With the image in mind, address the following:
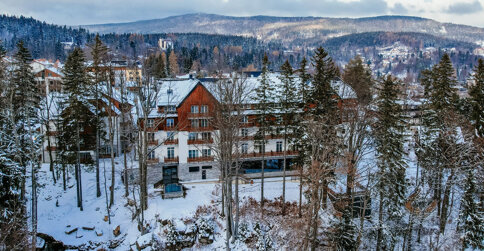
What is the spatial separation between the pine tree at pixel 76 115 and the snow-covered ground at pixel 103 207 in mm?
1595

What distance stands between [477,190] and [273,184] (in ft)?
58.5

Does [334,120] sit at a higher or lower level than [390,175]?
higher

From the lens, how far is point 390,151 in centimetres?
2538

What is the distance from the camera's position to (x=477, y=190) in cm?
2641

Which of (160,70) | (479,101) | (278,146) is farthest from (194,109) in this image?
(160,70)

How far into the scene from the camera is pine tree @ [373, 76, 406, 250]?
82.3 ft

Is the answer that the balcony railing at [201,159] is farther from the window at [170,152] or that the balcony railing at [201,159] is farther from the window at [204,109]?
the window at [204,109]

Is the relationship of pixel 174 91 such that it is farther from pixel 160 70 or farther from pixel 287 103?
pixel 160 70

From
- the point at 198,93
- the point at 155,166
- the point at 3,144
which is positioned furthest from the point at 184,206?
the point at 3,144

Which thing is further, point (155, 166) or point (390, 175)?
point (155, 166)

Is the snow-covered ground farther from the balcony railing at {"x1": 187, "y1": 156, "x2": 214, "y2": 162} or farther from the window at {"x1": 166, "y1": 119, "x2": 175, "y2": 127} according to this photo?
the window at {"x1": 166, "y1": 119, "x2": 175, "y2": 127}

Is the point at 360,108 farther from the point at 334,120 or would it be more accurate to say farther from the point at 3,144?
A: the point at 3,144

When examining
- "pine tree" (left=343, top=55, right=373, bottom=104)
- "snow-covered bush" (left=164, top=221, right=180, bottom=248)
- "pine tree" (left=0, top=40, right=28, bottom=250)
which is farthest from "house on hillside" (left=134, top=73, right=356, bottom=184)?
"pine tree" (left=0, top=40, right=28, bottom=250)

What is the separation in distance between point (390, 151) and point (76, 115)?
27516mm
